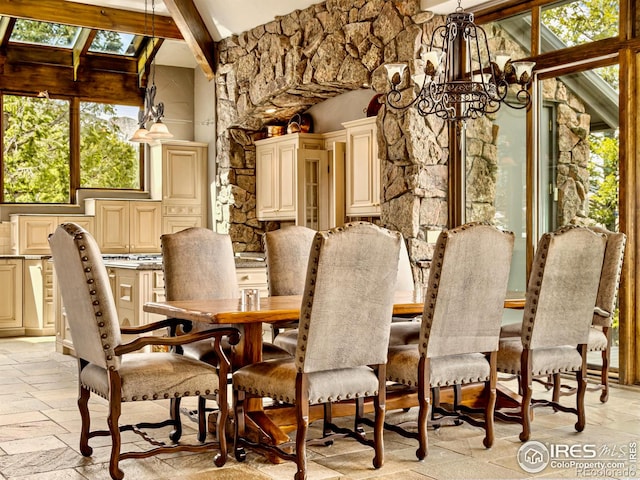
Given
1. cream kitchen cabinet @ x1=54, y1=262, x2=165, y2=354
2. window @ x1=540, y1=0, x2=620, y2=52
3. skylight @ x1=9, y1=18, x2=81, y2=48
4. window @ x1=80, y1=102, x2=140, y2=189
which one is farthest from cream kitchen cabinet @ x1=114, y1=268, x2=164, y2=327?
skylight @ x1=9, y1=18, x2=81, y2=48

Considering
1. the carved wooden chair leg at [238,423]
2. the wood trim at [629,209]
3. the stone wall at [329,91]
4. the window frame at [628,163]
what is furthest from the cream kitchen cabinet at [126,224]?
the carved wooden chair leg at [238,423]

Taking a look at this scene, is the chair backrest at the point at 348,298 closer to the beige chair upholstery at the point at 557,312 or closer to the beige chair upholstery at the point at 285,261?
the beige chair upholstery at the point at 557,312

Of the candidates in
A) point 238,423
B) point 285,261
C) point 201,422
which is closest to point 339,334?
point 238,423

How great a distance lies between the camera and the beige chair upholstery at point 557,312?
392cm

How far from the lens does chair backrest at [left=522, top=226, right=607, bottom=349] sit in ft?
12.8

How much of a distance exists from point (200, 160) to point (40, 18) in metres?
2.50

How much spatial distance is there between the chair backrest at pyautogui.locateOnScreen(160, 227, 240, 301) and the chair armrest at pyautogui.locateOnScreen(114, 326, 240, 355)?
3.26 ft

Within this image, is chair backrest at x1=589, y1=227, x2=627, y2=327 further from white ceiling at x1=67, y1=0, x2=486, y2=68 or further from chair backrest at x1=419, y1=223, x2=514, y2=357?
white ceiling at x1=67, y1=0, x2=486, y2=68


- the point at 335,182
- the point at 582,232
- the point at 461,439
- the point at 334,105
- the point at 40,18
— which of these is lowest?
the point at 461,439

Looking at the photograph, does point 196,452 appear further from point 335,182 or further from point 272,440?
point 335,182

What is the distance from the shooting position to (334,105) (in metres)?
8.68

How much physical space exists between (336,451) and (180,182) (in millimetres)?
6619

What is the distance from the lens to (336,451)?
12.5ft

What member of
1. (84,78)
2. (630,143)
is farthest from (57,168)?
(630,143)
